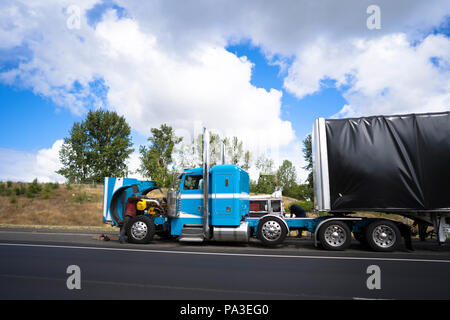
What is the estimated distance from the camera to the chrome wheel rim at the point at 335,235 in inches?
372

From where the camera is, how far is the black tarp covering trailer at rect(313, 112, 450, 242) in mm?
8844

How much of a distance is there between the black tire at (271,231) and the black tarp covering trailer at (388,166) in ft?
4.81

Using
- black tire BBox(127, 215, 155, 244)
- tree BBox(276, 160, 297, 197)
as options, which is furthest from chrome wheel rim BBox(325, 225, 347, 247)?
tree BBox(276, 160, 297, 197)

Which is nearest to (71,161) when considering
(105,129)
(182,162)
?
(105,129)

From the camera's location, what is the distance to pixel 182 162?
29.8m

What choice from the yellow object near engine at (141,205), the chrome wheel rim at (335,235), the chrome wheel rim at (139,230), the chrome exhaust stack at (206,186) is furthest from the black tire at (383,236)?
the yellow object near engine at (141,205)

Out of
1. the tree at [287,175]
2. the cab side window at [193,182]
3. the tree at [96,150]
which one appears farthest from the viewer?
the tree at [287,175]

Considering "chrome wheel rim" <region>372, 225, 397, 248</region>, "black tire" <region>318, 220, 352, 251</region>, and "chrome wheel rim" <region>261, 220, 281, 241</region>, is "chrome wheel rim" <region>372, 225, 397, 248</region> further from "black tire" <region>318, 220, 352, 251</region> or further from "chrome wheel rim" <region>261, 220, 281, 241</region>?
"chrome wheel rim" <region>261, 220, 281, 241</region>

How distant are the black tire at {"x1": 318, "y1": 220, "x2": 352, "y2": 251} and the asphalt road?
45 centimetres

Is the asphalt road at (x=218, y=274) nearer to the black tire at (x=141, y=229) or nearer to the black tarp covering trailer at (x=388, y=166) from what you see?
the black tarp covering trailer at (x=388, y=166)

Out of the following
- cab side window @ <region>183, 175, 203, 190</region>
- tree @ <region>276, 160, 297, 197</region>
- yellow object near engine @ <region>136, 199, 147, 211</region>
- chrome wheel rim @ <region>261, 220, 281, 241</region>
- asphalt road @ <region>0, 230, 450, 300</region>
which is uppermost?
tree @ <region>276, 160, 297, 197</region>

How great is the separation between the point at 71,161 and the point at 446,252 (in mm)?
49975

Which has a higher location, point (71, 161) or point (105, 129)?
point (105, 129)
